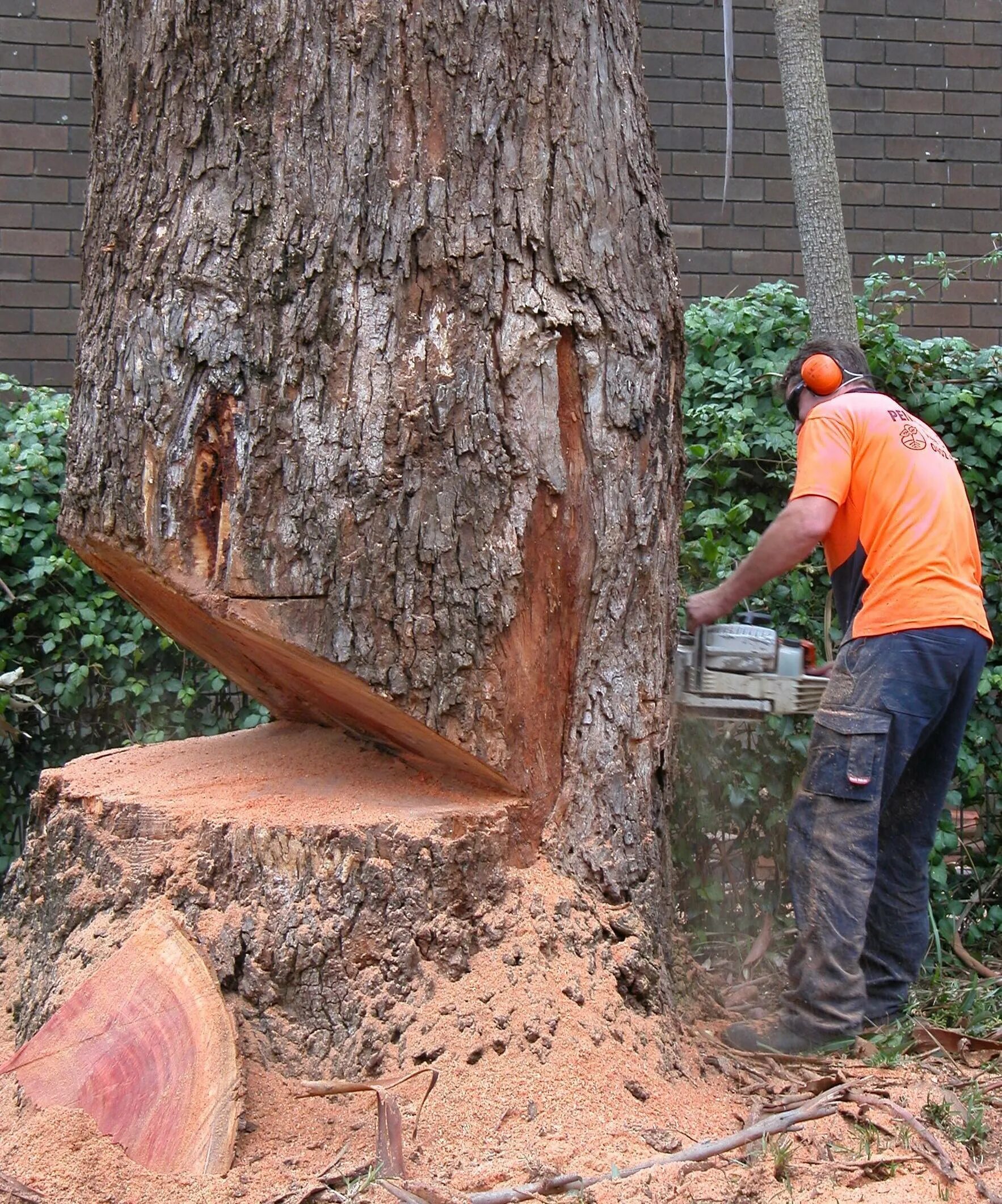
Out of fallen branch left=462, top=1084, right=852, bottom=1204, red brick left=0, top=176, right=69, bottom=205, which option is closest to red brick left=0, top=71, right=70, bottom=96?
red brick left=0, top=176, right=69, bottom=205

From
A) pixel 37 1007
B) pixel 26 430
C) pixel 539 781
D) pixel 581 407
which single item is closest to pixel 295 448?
pixel 581 407

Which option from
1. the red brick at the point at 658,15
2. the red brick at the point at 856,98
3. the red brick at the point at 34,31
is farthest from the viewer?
the red brick at the point at 856,98

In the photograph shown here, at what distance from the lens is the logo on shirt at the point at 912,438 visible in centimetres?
337

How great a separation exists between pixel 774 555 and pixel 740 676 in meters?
0.34

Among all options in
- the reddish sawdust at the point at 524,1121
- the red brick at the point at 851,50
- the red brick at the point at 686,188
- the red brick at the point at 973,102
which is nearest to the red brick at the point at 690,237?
the red brick at the point at 686,188

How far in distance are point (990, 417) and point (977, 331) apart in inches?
173

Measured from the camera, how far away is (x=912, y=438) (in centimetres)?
341

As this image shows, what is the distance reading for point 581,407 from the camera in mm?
2766

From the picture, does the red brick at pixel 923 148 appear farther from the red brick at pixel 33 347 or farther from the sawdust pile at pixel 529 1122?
the sawdust pile at pixel 529 1122

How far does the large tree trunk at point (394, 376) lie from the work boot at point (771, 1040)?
1.89ft

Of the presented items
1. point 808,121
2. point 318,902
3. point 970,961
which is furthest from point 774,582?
point 318,902

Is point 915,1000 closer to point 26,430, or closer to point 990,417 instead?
point 990,417

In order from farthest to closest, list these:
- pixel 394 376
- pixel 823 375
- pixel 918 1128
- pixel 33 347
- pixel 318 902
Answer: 1. pixel 33 347
2. pixel 823 375
3. pixel 394 376
4. pixel 318 902
5. pixel 918 1128

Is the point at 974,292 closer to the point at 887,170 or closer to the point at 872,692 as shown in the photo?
the point at 887,170
